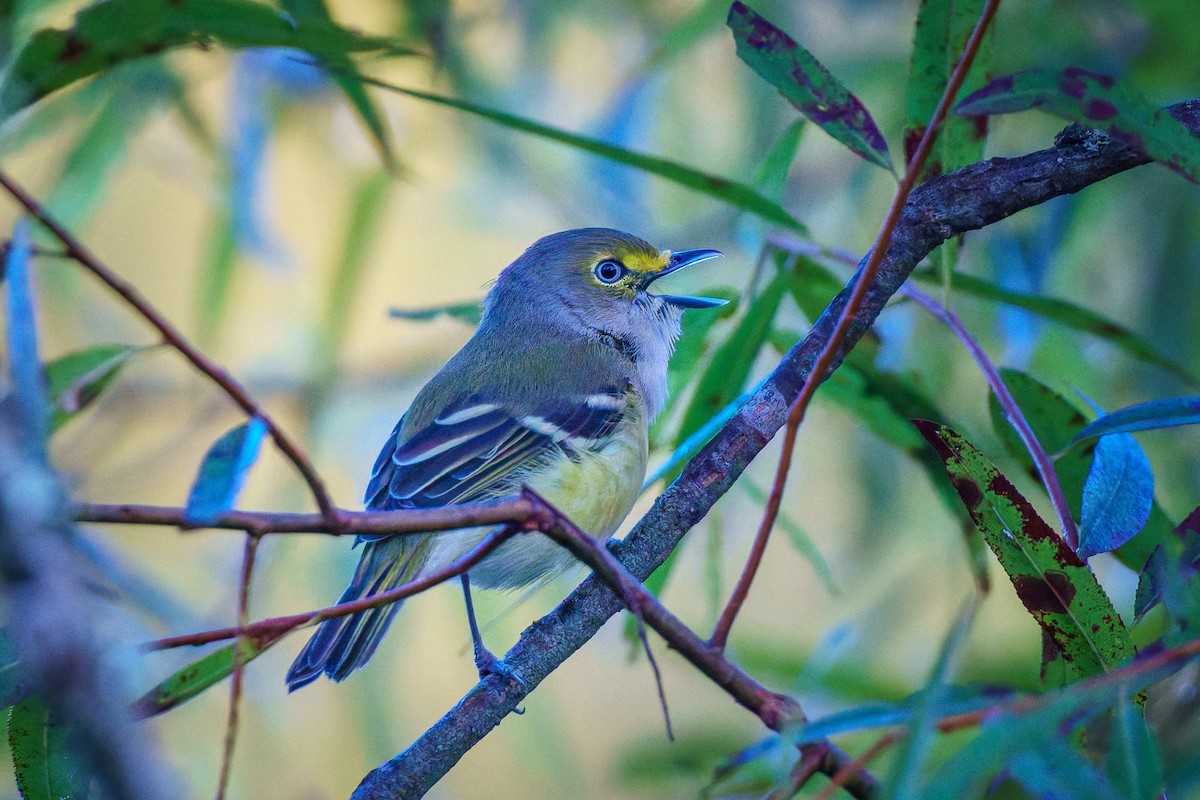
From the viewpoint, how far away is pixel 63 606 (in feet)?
1.76

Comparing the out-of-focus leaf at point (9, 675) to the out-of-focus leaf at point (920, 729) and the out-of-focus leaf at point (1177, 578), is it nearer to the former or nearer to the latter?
the out-of-focus leaf at point (920, 729)

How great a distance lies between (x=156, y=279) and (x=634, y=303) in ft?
7.55

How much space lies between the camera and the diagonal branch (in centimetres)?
104

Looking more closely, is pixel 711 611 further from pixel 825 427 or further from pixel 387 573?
pixel 825 427

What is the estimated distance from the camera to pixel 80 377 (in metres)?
1.34

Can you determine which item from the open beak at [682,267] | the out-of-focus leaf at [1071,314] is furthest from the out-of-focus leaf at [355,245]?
the out-of-focus leaf at [1071,314]

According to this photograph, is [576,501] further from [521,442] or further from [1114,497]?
[1114,497]

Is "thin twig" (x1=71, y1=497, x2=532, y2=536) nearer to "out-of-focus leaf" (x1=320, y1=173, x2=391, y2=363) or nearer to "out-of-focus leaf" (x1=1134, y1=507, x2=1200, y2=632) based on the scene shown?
"out-of-focus leaf" (x1=1134, y1=507, x2=1200, y2=632)

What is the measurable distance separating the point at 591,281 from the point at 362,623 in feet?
2.95

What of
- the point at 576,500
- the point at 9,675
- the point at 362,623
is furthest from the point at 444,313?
the point at 9,675

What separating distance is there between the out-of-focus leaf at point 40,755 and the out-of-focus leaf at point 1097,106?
3.00 ft

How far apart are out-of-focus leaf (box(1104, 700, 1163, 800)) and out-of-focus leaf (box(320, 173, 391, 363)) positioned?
1956mm

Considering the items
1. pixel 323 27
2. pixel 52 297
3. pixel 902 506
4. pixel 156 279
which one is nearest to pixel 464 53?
pixel 52 297

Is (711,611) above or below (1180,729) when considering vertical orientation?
above
